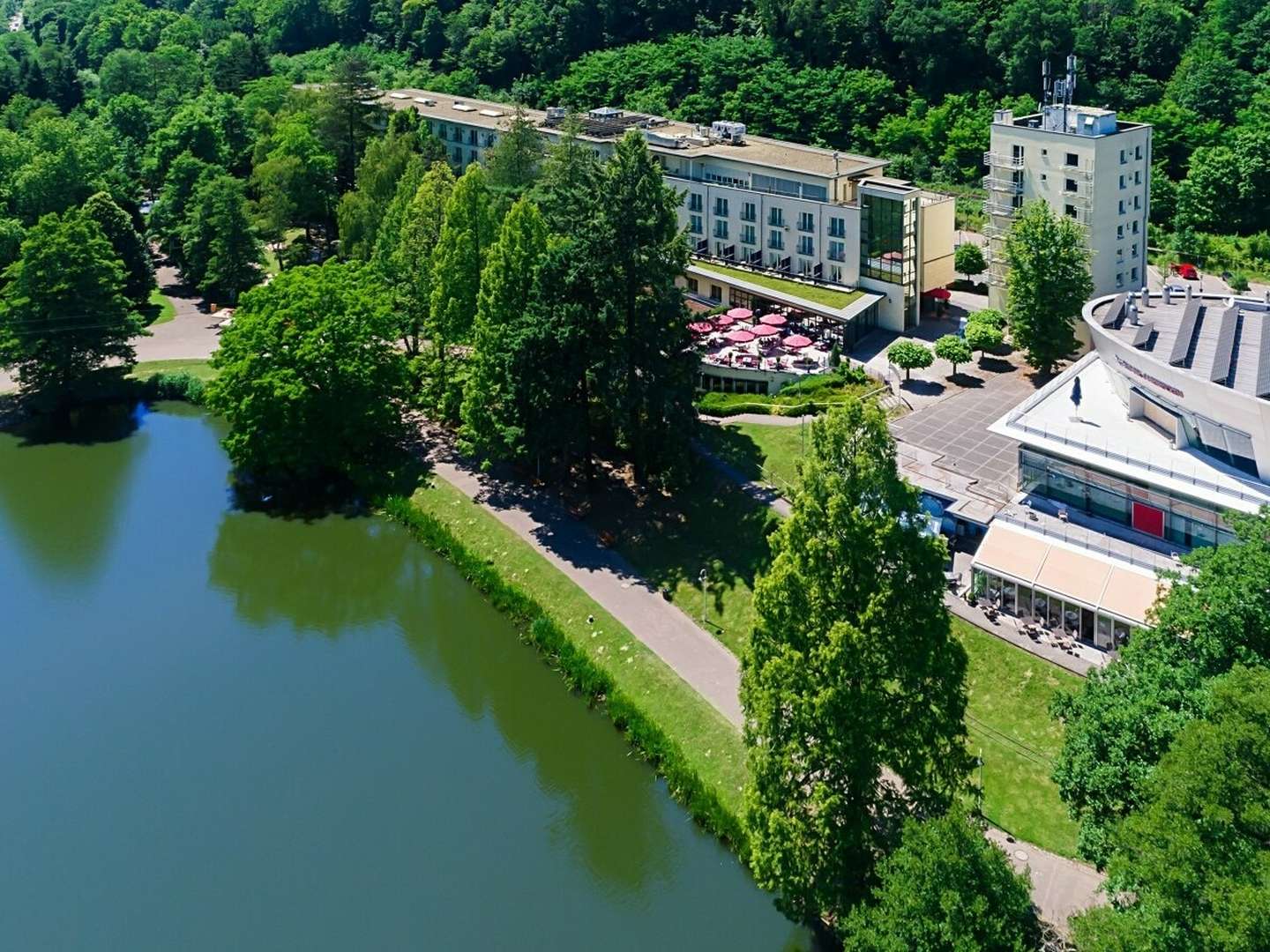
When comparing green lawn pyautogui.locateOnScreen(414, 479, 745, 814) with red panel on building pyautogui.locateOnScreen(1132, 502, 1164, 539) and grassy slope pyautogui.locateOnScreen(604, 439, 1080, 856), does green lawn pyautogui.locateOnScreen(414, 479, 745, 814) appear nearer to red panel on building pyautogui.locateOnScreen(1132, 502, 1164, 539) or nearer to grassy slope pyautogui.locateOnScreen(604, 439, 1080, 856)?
grassy slope pyautogui.locateOnScreen(604, 439, 1080, 856)

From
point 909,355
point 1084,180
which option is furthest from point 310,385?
point 1084,180

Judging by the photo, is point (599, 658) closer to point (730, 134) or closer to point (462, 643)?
point (462, 643)

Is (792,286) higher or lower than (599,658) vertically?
higher

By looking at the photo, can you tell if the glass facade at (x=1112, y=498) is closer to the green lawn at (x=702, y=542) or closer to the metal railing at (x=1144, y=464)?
the metal railing at (x=1144, y=464)

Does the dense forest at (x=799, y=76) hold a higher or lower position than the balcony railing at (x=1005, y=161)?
higher

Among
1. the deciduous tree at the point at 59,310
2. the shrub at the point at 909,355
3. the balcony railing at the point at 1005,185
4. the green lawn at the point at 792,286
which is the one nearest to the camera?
the shrub at the point at 909,355

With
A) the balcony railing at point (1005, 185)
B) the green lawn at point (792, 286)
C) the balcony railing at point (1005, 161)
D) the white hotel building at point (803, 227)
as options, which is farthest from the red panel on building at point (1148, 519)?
the balcony railing at point (1005, 161)

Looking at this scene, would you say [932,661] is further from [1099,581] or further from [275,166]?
[275,166]
